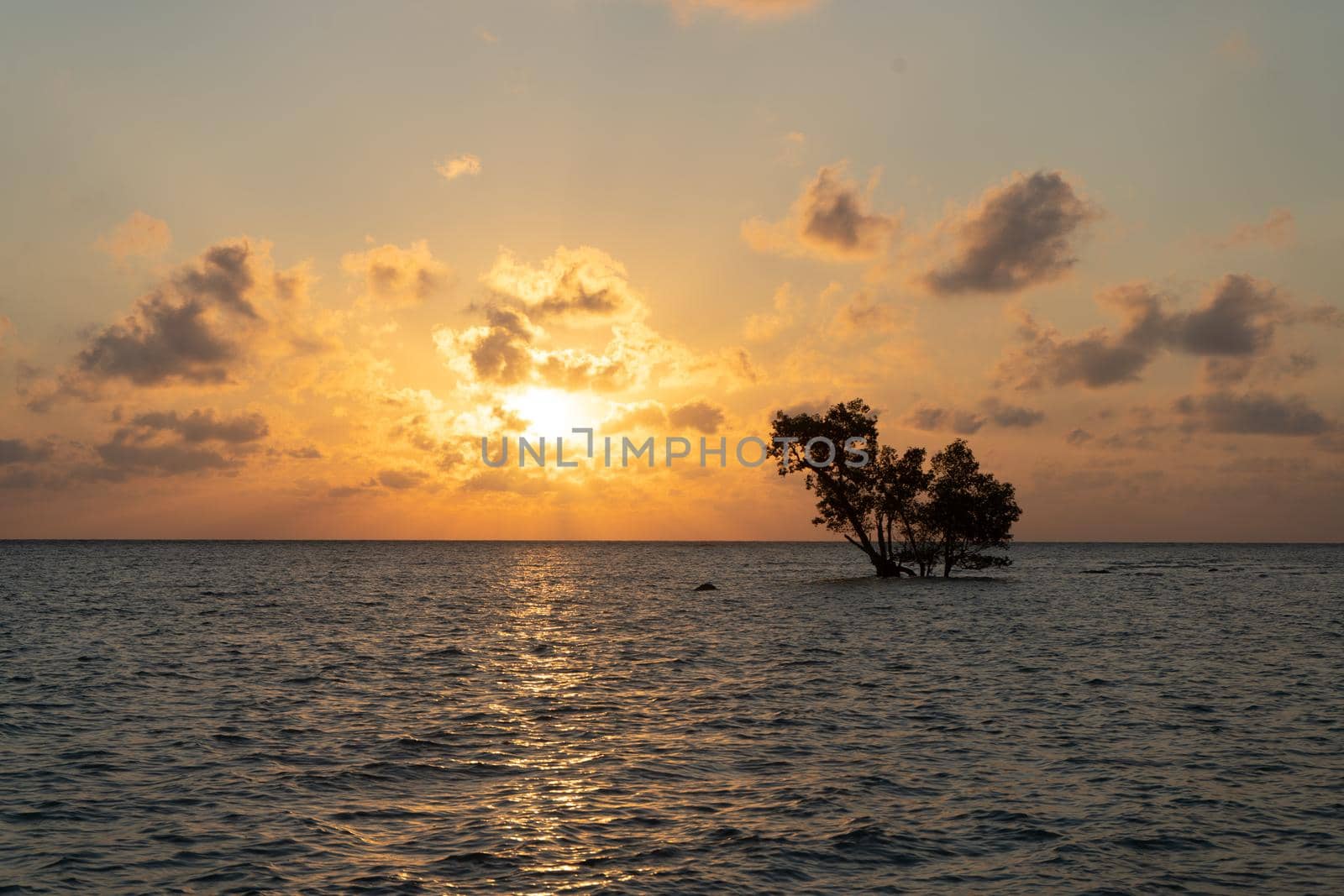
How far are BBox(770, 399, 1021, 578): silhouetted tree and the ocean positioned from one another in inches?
1399

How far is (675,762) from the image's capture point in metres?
25.7

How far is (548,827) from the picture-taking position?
20.2 metres

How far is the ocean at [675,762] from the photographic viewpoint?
18031 mm

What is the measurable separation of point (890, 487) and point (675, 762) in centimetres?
7456

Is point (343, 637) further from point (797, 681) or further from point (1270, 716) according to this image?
point (1270, 716)

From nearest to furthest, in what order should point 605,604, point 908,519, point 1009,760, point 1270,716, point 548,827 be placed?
point 548,827
point 1009,760
point 1270,716
point 605,604
point 908,519

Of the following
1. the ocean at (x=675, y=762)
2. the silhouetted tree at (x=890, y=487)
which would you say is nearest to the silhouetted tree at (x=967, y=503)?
the silhouetted tree at (x=890, y=487)

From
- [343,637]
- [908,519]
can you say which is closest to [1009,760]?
[343,637]

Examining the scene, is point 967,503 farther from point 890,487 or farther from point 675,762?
point 675,762

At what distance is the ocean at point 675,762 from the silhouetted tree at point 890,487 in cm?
3553

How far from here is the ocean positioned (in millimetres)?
18031

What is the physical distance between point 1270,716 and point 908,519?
67.9 m

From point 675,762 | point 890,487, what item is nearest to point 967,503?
point 890,487

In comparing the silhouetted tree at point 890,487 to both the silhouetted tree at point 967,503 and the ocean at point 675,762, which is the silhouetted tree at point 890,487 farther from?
the ocean at point 675,762
